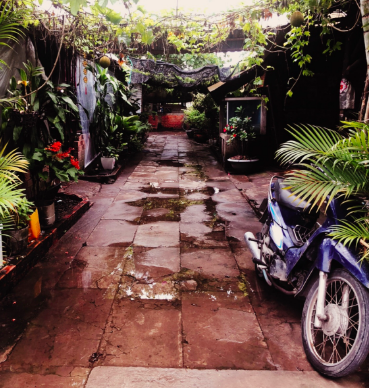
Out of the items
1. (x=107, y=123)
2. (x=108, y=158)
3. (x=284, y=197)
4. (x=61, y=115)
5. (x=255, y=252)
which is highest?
(x=61, y=115)

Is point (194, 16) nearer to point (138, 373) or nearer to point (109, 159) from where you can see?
point (109, 159)

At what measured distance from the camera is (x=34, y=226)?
446 cm

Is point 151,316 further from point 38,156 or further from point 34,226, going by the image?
point 38,156

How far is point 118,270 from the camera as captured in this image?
4.11 metres

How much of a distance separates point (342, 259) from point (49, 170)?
3990 mm

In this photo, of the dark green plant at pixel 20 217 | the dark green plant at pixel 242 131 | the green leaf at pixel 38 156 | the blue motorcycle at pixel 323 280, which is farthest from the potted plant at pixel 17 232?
the dark green plant at pixel 242 131

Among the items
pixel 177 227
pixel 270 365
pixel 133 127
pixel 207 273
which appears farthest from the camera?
pixel 133 127

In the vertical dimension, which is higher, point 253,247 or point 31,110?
point 31,110

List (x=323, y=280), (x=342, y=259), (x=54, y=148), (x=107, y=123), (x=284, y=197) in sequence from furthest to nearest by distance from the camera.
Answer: (x=107, y=123)
(x=54, y=148)
(x=284, y=197)
(x=323, y=280)
(x=342, y=259)

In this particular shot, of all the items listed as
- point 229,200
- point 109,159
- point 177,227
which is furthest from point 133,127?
point 177,227

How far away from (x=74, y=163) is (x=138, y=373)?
11.0 feet

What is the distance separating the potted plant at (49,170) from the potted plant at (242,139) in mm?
5934

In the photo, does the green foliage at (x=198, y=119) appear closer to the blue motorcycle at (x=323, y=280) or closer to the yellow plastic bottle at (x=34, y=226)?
the yellow plastic bottle at (x=34, y=226)

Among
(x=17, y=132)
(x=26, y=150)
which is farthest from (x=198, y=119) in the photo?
(x=17, y=132)
